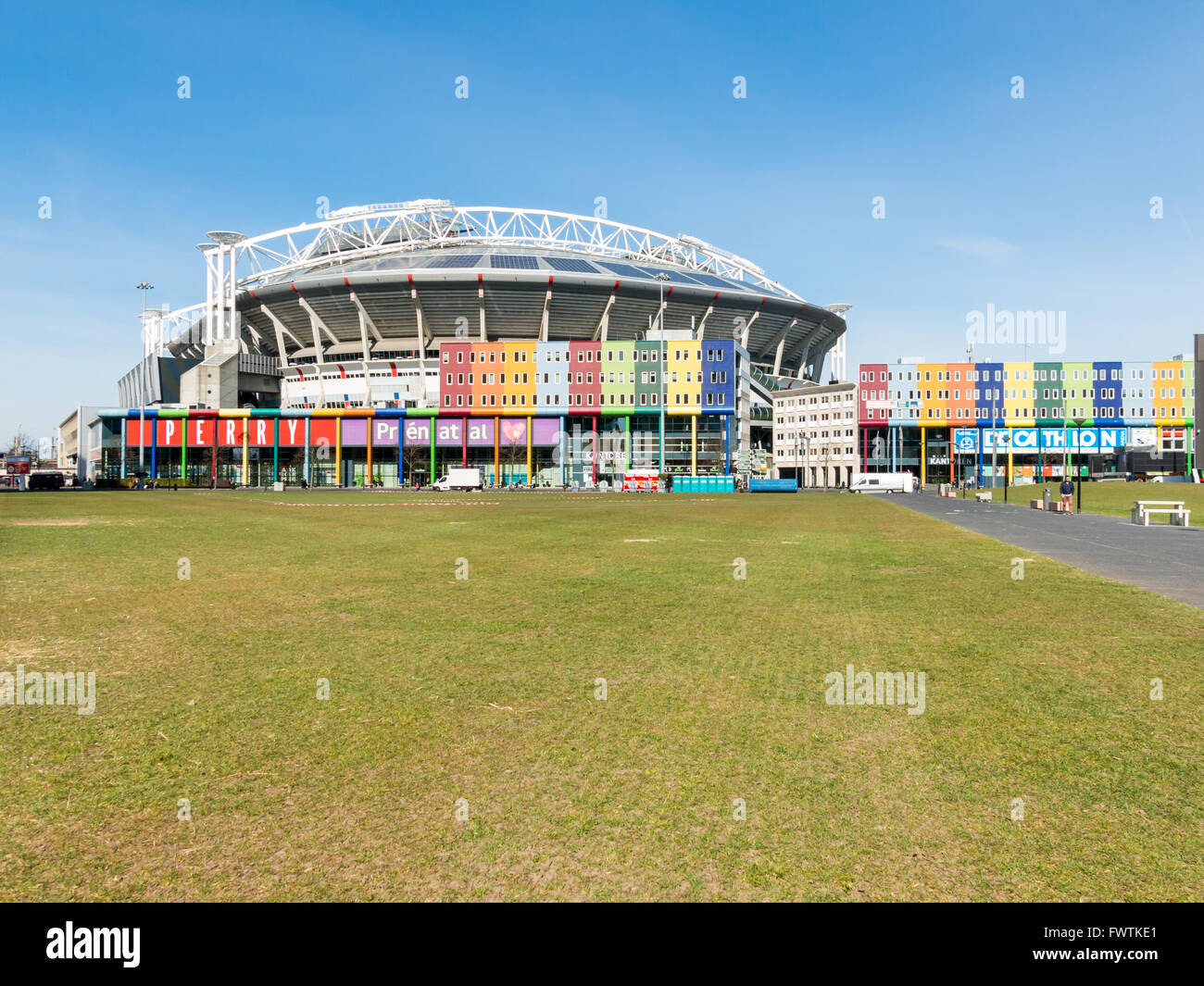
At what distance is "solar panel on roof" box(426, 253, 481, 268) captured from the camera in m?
113

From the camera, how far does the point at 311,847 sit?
4.14m

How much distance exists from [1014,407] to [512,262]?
80.5 metres

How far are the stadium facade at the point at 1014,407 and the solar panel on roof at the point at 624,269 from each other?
39206 mm

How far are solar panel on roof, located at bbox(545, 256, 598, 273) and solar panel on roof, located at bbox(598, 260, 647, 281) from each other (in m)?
2.86

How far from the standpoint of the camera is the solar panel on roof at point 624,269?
117m

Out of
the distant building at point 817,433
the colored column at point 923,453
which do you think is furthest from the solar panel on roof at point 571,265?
the colored column at point 923,453

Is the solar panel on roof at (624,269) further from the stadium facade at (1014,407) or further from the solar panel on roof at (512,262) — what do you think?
the stadium facade at (1014,407)

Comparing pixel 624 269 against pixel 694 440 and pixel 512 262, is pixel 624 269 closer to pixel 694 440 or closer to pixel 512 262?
pixel 512 262

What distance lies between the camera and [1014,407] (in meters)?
124

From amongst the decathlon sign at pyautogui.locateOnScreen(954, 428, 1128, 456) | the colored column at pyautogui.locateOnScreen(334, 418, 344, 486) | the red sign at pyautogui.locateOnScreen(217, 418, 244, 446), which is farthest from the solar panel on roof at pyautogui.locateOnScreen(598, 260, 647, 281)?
the red sign at pyautogui.locateOnScreen(217, 418, 244, 446)

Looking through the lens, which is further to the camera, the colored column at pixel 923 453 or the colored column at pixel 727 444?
the colored column at pixel 923 453

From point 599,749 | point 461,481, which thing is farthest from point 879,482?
point 599,749
